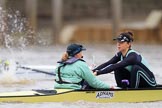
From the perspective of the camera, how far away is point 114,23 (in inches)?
916

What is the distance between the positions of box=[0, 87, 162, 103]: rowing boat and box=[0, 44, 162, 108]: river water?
8 centimetres

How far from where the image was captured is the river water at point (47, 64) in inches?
369

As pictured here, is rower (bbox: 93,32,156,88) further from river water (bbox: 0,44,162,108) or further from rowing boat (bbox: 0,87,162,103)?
river water (bbox: 0,44,162,108)

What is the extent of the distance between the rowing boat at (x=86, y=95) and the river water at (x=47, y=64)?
0.08 m

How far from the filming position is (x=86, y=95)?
31.0 feet

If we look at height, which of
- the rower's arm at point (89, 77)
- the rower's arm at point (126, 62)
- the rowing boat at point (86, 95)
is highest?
the rower's arm at point (126, 62)

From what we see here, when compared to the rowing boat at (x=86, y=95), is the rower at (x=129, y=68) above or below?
A: above

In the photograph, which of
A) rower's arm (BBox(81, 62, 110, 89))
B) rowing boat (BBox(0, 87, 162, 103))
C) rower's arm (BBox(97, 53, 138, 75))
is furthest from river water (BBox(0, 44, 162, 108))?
rower's arm (BBox(97, 53, 138, 75))

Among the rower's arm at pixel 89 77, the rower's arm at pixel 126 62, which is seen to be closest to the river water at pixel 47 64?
the rower's arm at pixel 89 77

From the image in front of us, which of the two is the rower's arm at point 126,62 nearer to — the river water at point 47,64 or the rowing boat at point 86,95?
the rowing boat at point 86,95

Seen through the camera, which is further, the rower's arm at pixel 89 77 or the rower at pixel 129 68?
the rower at pixel 129 68

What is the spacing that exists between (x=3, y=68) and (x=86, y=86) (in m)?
3.61

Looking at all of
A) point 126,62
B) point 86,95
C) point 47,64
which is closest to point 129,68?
point 126,62

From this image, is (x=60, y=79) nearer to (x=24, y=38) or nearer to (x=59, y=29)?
(x=24, y=38)
